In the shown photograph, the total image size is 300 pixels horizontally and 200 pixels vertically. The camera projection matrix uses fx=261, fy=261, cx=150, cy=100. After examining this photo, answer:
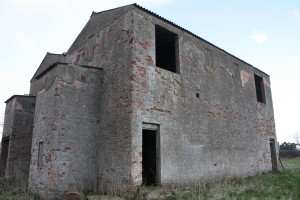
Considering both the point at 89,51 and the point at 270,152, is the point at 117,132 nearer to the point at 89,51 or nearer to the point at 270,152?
the point at 89,51

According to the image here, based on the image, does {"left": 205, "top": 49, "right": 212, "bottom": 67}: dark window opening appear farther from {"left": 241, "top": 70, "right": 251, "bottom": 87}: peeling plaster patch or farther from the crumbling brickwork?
the crumbling brickwork

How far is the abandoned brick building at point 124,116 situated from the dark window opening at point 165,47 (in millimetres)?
107

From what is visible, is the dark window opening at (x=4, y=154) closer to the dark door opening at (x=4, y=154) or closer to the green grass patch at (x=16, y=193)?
the dark door opening at (x=4, y=154)

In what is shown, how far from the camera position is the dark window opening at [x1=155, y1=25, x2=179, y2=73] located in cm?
1071

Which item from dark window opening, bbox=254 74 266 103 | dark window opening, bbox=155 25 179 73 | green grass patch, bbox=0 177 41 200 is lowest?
green grass patch, bbox=0 177 41 200

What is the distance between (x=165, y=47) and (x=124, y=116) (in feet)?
18.3

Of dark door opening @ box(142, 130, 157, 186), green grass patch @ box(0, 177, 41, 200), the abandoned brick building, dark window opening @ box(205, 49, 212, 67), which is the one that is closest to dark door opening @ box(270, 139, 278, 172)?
the abandoned brick building

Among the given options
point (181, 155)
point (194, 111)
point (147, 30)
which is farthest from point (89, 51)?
point (181, 155)

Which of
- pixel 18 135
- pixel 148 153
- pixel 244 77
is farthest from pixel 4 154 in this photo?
pixel 244 77

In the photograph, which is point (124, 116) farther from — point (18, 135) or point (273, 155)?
point (273, 155)

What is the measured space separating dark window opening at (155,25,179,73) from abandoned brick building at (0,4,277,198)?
0.11m

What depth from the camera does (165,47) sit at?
503 inches

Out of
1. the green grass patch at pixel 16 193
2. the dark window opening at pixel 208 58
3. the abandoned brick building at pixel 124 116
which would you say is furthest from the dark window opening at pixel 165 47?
the green grass patch at pixel 16 193

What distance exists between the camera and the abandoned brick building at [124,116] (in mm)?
8445
